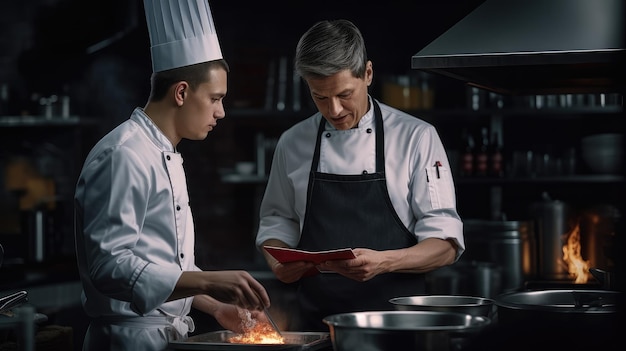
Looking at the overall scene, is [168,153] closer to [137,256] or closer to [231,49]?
[137,256]

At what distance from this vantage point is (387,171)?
2990 millimetres

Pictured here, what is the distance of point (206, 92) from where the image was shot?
2.40 meters

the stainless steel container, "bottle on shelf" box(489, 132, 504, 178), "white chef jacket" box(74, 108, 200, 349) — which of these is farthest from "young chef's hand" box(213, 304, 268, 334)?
"bottle on shelf" box(489, 132, 504, 178)

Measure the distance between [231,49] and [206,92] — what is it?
11.4 feet

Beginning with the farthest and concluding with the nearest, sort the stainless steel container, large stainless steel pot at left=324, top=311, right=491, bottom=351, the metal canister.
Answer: the metal canister, the stainless steel container, large stainless steel pot at left=324, top=311, right=491, bottom=351

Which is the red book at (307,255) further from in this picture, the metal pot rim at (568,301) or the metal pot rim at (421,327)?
the metal pot rim at (568,301)

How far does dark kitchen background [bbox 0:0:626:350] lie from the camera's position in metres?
5.34

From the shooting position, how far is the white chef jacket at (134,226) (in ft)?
7.01

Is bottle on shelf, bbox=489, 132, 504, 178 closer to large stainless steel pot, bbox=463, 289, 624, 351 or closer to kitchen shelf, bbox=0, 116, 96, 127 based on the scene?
kitchen shelf, bbox=0, 116, 96, 127

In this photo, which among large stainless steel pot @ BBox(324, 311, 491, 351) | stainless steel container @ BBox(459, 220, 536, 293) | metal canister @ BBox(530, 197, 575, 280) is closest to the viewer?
large stainless steel pot @ BBox(324, 311, 491, 351)

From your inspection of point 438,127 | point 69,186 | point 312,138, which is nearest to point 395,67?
point 438,127

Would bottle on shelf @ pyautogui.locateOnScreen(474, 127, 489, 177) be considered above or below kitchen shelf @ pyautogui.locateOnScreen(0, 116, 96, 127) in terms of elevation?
below

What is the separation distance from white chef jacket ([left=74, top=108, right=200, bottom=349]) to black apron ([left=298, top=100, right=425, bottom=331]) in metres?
0.63

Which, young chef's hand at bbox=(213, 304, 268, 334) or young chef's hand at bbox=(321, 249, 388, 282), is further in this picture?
young chef's hand at bbox=(321, 249, 388, 282)
